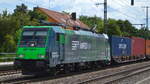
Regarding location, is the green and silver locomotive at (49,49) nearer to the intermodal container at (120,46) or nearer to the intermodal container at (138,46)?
the intermodal container at (120,46)

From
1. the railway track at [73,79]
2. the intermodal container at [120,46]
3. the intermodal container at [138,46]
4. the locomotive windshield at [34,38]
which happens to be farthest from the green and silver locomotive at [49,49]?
the intermodal container at [138,46]

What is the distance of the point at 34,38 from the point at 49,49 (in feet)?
4.14

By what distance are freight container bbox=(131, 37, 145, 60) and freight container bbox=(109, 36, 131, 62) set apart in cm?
235

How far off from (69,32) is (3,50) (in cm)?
2291

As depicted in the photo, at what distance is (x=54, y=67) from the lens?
22.6 metres

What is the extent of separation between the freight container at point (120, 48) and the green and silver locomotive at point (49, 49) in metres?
10.1

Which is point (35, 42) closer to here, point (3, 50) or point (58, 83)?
point (58, 83)

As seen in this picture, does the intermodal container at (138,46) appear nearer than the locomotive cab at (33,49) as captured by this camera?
No

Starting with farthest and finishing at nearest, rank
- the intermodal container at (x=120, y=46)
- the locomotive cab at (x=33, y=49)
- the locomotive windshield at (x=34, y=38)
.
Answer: the intermodal container at (x=120, y=46) → the locomotive windshield at (x=34, y=38) → the locomotive cab at (x=33, y=49)

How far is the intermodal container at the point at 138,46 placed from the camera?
45.6 m

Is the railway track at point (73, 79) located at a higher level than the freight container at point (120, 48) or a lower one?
lower

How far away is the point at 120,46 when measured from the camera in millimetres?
39625

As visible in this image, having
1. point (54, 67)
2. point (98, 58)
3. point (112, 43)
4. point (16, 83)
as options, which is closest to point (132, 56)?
point (112, 43)

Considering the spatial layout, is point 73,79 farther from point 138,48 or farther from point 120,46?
point 138,48
